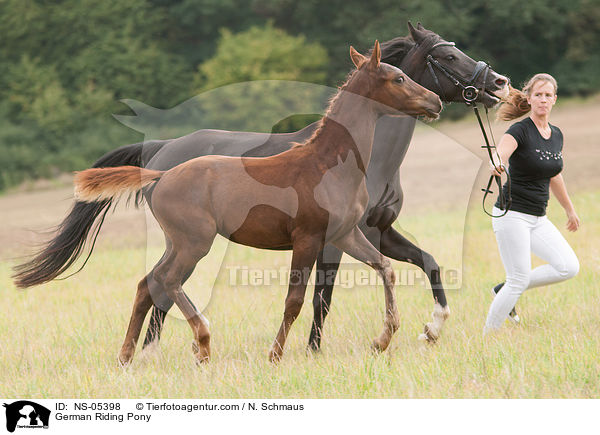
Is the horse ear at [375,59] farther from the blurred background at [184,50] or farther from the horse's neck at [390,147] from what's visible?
the blurred background at [184,50]

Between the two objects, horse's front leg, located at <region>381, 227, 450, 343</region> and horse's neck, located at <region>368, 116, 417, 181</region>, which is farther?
horse's front leg, located at <region>381, 227, 450, 343</region>

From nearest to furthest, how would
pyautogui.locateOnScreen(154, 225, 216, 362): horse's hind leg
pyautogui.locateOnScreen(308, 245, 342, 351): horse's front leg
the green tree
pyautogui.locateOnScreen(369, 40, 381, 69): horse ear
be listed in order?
1. pyautogui.locateOnScreen(369, 40, 381, 69): horse ear
2. pyautogui.locateOnScreen(154, 225, 216, 362): horse's hind leg
3. pyautogui.locateOnScreen(308, 245, 342, 351): horse's front leg
4. the green tree

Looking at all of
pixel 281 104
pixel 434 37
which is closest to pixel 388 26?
pixel 281 104

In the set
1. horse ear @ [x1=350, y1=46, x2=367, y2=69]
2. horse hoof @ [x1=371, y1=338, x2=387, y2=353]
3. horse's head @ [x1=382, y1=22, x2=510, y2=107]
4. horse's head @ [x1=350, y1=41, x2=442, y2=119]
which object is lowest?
horse hoof @ [x1=371, y1=338, x2=387, y2=353]

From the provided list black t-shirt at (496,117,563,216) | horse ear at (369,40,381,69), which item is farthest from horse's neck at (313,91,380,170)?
black t-shirt at (496,117,563,216)

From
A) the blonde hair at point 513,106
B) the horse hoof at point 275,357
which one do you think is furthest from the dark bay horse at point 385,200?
the horse hoof at point 275,357

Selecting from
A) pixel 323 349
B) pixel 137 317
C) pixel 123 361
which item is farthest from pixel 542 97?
pixel 123 361

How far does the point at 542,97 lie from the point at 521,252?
1.13m

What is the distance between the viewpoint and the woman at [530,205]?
4.64 metres

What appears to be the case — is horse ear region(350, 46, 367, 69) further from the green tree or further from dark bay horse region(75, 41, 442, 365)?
the green tree

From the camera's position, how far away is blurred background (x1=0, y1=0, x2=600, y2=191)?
23531 millimetres

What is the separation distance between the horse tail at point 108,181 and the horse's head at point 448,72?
2.25 metres
